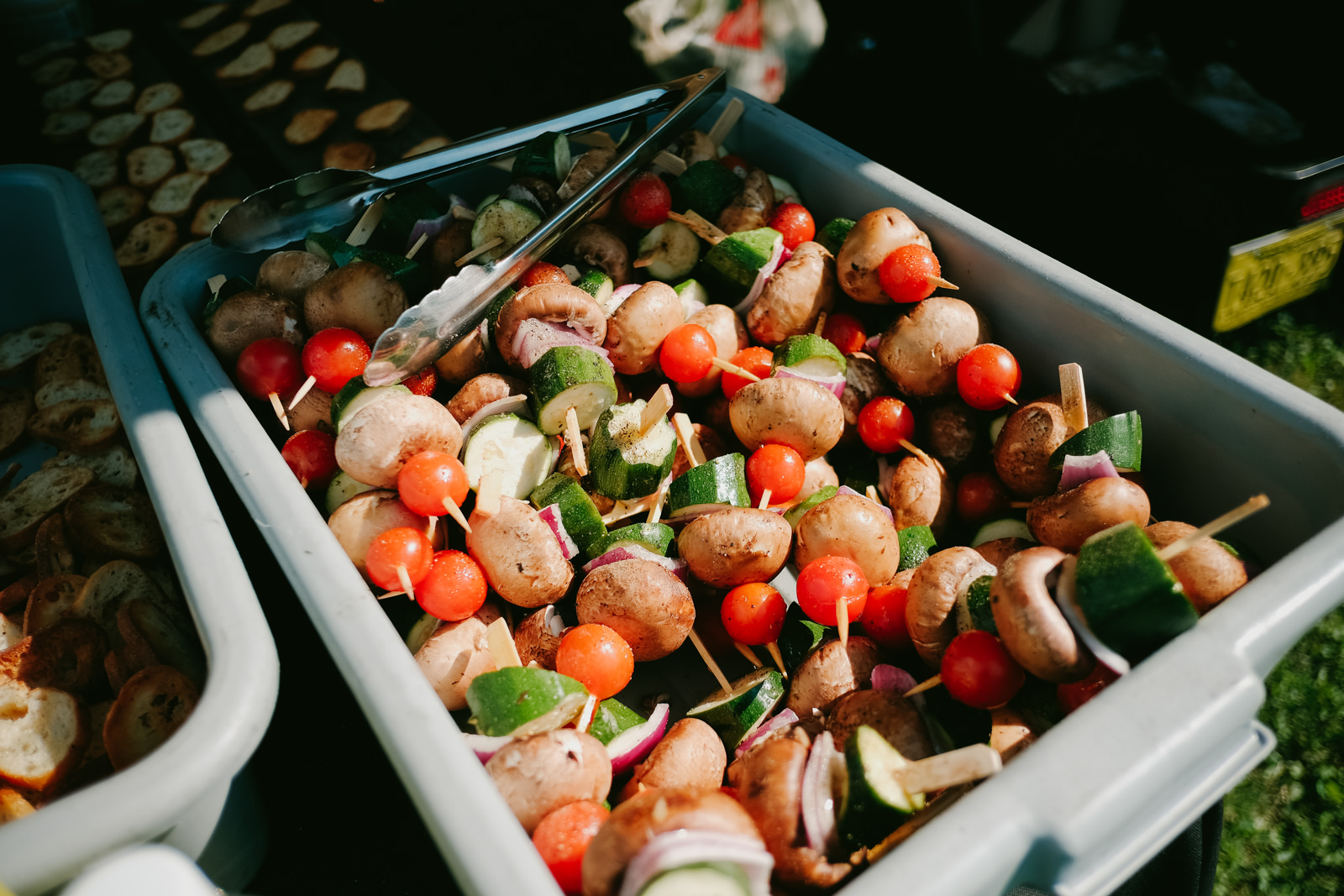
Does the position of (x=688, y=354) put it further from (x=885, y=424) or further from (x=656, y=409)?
(x=885, y=424)

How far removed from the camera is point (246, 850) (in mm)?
1662

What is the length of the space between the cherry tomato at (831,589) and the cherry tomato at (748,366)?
2.06 ft

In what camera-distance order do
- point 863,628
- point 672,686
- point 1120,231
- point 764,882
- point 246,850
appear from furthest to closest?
point 1120,231, point 672,686, point 863,628, point 246,850, point 764,882

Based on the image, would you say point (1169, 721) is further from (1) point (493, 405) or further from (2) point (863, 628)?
(1) point (493, 405)

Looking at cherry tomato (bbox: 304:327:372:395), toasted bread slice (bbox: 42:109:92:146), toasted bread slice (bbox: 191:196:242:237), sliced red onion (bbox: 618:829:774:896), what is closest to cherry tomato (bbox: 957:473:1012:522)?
sliced red onion (bbox: 618:829:774:896)

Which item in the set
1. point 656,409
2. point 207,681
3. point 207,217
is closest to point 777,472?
point 656,409

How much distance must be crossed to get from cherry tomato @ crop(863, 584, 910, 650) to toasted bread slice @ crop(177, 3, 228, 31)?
523cm

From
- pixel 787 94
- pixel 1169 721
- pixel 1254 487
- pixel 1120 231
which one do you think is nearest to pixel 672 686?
pixel 1169 721

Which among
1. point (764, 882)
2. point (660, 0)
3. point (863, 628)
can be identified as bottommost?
point (863, 628)

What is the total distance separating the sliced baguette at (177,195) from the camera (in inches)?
141

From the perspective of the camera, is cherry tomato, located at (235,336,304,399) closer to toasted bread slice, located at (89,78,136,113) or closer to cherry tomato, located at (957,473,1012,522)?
cherry tomato, located at (957,473,1012,522)

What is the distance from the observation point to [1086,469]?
1.75 m

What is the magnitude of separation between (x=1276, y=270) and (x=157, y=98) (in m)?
5.46

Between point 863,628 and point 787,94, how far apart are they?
136 inches
